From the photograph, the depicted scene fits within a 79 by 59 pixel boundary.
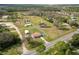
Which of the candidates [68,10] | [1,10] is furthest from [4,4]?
[68,10]

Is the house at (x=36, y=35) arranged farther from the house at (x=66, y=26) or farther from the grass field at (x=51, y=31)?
the house at (x=66, y=26)

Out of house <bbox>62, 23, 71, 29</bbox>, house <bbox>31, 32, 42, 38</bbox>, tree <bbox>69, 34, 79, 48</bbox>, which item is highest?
house <bbox>62, 23, 71, 29</bbox>

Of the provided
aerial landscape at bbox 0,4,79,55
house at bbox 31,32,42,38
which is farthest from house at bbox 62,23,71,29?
house at bbox 31,32,42,38

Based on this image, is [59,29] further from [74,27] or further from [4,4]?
[4,4]

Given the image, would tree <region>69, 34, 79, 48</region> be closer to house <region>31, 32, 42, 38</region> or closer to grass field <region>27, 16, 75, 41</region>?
grass field <region>27, 16, 75, 41</region>

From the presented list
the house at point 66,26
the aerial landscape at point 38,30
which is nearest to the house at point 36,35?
the aerial landscape at point 38,30

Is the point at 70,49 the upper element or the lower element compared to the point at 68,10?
lower

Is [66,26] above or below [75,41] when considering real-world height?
above

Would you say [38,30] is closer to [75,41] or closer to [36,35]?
[36,35]

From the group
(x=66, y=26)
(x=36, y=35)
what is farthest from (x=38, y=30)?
(x=66, y=26)
